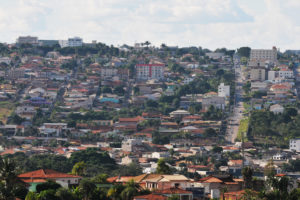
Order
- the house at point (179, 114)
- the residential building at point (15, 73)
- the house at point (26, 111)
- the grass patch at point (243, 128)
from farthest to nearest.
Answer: the residential building at point (15, 73)
the house at point (179, 114)
the house at point (26, 111)
the grass patch at point (243, 128)

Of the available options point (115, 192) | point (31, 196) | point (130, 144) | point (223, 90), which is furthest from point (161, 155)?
point (31, 196)

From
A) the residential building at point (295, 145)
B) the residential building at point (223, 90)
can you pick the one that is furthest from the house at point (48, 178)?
the residential building at point (223, 90)

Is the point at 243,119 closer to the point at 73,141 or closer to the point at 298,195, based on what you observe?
the point at 73,141

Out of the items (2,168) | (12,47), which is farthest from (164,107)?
(2,168)

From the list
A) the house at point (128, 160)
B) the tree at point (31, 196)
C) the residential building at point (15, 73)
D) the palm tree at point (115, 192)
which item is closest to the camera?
the tree at point (31, 196)

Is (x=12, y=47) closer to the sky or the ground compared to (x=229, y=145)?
closer to the sky

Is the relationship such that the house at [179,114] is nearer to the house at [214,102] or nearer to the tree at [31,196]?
the house at [214,102]
